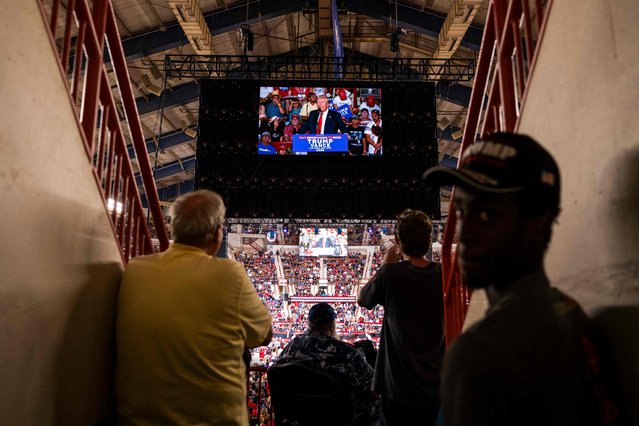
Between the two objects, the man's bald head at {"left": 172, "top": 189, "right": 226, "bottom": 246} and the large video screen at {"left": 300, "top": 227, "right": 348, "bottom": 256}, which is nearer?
the man's bald head at {"left": 172, "top": 189, "right": 226, "bottom": 246}

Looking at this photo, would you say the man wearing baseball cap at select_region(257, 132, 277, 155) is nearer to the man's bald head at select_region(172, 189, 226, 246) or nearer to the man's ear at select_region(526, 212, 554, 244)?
the man's bald head at select_region(172, 189, 226, 246)

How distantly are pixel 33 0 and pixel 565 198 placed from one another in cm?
172

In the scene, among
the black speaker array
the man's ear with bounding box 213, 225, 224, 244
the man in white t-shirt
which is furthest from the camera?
the man in white t-shirt

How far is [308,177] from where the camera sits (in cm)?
867

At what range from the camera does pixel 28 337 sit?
147 cm

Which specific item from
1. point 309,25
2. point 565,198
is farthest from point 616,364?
point 309,25

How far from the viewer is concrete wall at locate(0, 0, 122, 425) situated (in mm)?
1387

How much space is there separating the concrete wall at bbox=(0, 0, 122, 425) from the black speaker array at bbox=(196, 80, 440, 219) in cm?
675

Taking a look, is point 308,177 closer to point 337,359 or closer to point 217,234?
point 337,359

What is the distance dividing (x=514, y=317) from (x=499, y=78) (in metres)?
1.52

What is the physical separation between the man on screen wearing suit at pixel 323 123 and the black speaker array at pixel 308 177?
46 cm

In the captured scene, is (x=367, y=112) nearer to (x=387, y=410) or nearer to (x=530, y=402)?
(x=387, y=410)

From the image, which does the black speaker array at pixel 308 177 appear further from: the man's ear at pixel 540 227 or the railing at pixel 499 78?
the man's ear at pixel 540 227

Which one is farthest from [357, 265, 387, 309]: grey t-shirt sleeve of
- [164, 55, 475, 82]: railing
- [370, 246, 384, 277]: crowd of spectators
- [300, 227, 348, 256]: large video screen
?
[370, 246, 384, 277]: crowd of spectators
